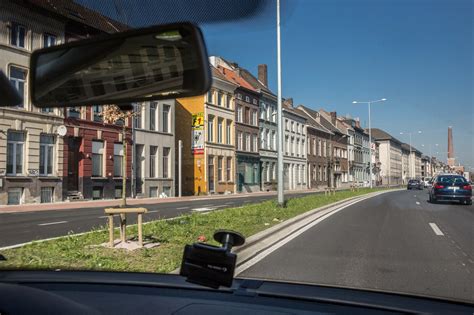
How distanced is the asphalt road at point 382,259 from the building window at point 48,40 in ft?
9.27

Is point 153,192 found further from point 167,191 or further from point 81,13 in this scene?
point 81,13

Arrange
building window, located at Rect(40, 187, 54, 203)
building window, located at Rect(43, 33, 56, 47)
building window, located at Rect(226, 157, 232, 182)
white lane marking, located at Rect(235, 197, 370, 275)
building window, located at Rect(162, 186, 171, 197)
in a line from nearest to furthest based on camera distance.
Result: building window, located at Rect(43, 33, 56, 47)
white lane marking, located at Rect(235, 197, 370, 275)
building window, located at Rect(40, 187, 54, 203)
building window, located at Rect(162, 186, 171, 197)
building window, located at Rect(226, 157, 232, 182)

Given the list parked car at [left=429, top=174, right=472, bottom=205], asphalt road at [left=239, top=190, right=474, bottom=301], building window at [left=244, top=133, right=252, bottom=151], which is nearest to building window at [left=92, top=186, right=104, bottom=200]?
parked car at [left=429, top=174, right=472, bottom=205]

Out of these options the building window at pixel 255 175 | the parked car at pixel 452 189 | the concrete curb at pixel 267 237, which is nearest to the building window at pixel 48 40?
the concrete curb at pixel 267 237

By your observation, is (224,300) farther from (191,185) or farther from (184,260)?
(191,185)

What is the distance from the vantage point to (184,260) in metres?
2.13

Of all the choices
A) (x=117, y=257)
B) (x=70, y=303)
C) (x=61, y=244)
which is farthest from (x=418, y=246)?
(x=70, y=303)

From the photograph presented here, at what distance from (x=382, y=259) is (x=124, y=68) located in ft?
23.5

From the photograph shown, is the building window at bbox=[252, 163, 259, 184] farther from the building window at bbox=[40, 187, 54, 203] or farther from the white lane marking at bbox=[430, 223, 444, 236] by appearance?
the white lane marking at bbox=[430, 223, 444, 236]

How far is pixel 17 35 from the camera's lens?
6.91 feet

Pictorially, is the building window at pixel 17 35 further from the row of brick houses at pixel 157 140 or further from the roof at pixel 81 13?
the roof at pixel 81 13

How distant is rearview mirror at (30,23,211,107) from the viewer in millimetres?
1936

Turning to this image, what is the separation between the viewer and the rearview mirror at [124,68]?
1.94m

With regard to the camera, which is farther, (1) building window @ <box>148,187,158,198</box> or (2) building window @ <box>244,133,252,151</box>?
(2) building window @ <box>244,133,252,151</box>
